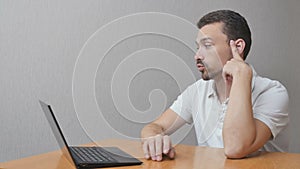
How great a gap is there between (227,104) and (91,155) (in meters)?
0.56

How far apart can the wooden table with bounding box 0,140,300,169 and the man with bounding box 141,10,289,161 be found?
0.03 m

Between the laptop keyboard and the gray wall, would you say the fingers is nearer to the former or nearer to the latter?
the gray wall

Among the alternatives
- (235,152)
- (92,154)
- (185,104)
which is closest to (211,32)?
(185,104)

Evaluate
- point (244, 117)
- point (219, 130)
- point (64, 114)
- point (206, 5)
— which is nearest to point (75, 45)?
point (64, 114)

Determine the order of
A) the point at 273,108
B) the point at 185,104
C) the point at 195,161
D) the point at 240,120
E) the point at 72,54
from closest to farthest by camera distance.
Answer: the point at 195,161 → the point at 240,120 → the point at 273,108 → the point at 185,104 → the point at 72,54

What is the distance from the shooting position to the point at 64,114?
199cm

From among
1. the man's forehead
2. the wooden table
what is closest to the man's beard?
the man's forehead

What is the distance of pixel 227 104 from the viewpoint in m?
1.47

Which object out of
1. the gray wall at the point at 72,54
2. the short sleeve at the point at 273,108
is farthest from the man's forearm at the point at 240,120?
the gray wall at the point at 72,54

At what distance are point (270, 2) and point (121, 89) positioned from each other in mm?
814

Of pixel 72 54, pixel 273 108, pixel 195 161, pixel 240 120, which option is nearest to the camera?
pixel 195 161

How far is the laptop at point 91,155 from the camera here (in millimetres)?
996

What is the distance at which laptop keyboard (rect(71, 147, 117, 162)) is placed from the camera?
41.3 inches

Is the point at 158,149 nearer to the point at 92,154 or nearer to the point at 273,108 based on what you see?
the point at 92,154
